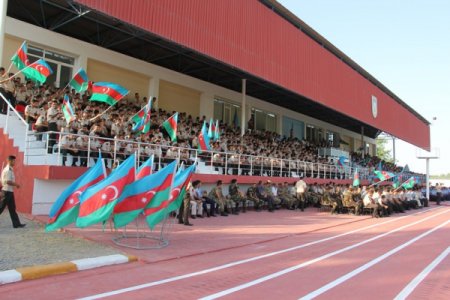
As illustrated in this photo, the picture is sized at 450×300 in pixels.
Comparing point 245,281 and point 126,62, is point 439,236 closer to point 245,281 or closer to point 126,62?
point 245,281

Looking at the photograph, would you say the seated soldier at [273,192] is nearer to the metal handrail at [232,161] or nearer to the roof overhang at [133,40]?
the metal handrail at [232,161]

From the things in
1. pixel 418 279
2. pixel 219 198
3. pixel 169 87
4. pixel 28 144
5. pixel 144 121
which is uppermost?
pixel 169 87

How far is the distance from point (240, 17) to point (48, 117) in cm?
1302

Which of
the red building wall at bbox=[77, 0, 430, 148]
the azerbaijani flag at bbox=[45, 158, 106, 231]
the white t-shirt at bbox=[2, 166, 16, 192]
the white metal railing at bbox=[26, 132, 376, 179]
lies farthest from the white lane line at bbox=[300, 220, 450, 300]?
the red building wall at bbox=[77, 0, 430, 148]

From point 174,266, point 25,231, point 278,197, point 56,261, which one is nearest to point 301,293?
point 174,266

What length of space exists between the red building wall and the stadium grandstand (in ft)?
0.22

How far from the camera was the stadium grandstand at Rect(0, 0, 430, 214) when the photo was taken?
42.3 feet

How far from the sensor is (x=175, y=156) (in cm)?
1609

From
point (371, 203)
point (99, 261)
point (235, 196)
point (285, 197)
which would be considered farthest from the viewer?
point (285, 197)

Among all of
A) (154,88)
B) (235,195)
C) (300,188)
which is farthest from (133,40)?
(300,188)

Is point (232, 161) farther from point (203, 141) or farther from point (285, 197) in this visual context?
point (285, 197)

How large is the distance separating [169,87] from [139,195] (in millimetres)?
15905

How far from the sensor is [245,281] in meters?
6.70

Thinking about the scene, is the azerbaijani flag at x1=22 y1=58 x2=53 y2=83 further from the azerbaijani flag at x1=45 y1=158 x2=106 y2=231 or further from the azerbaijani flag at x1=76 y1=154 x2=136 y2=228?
the azerbaijani flag at x1=76 y1=154 x2=136 y2=228
